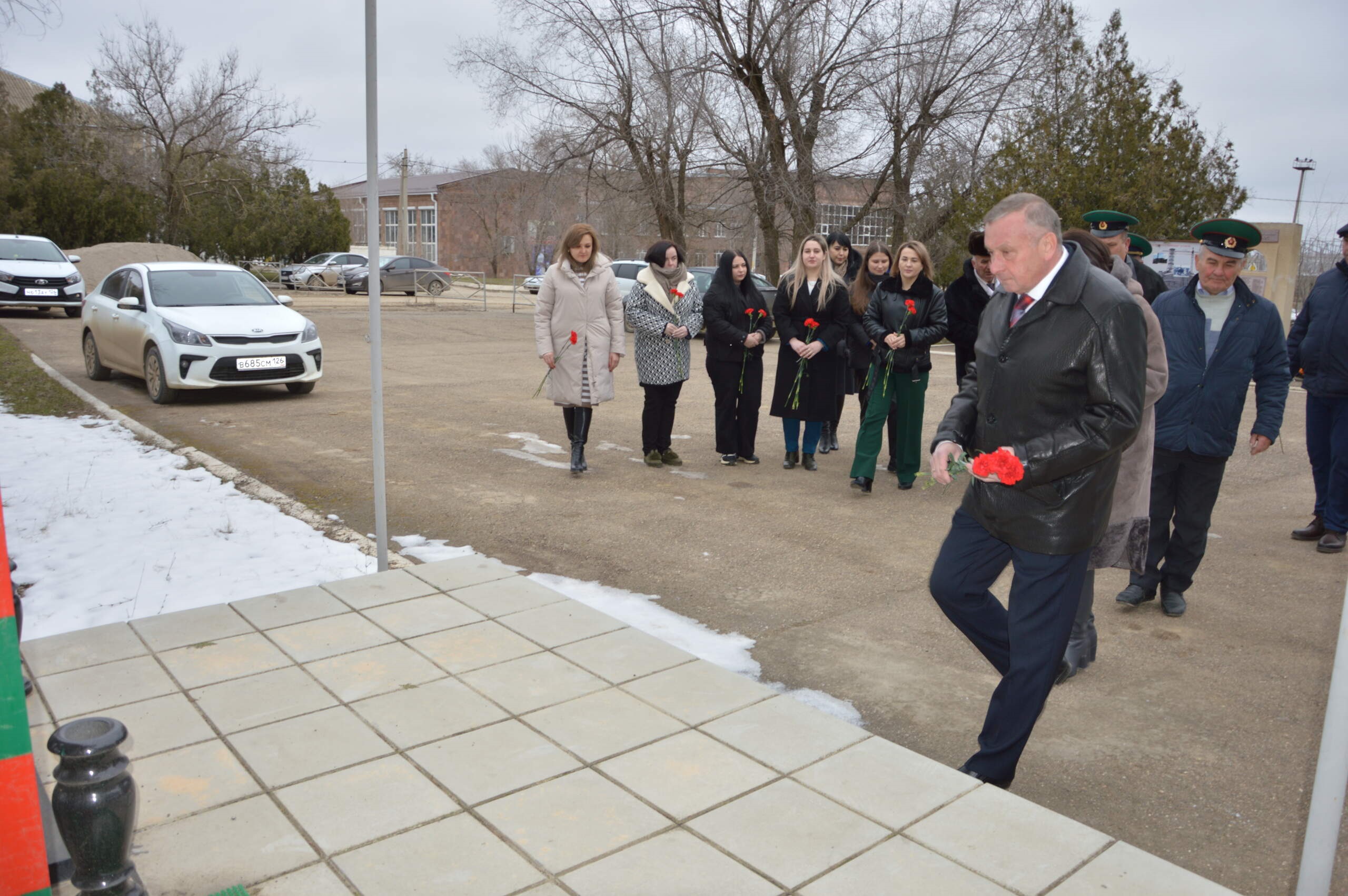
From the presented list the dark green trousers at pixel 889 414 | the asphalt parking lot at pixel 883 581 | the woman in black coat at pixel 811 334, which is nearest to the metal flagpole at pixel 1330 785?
the asphalt parking lot at pixel 883 581

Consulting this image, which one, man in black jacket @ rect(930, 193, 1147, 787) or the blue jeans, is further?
the blue jeans

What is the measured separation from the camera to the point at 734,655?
4.48m

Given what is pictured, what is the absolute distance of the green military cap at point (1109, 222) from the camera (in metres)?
5.19

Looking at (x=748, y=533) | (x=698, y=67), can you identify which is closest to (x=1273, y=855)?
(x=748, y=533)

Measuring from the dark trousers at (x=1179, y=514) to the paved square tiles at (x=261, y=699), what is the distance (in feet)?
13.2

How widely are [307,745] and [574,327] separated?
4.92 meters

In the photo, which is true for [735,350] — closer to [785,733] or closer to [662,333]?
[662,333]

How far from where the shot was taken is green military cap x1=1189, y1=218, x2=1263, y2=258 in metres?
5.16

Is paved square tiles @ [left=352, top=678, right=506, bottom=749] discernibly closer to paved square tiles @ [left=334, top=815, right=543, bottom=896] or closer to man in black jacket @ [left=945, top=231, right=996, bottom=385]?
paved square tiles @ [left=334, top=815, right=543, bottom=896]

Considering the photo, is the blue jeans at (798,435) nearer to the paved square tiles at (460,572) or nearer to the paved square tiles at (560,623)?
the paved square tiles at (460,572)

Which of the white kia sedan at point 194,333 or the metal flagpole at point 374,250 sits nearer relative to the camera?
the metal flagpole at point 374,250

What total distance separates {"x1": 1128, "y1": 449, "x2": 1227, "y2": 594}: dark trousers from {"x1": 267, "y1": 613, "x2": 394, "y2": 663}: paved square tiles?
378 cm

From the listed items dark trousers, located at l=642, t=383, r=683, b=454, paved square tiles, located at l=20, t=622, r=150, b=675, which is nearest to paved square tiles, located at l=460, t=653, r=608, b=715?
paved square tiles, located at l=20, t=622, r=150, b=675

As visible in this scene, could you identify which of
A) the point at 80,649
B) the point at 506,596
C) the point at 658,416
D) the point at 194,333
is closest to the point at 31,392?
the point at 194,333
